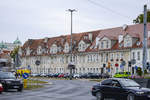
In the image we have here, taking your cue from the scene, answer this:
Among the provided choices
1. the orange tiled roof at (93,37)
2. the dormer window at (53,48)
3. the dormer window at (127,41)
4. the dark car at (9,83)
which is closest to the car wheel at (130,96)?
the dark car at (9,83)

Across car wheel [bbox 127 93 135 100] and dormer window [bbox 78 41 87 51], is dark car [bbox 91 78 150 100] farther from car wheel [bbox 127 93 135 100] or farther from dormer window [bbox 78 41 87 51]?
dormer window [bbox 78 41 87 51]

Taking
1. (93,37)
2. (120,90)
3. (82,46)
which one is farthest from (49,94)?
(93,37)

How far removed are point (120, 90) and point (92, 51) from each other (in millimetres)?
65284

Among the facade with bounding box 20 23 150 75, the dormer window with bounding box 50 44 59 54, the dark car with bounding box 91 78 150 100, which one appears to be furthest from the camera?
the dormer window with bounding box 50 44 59 54

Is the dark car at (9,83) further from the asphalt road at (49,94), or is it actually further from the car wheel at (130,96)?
the car wheel at (130,96)

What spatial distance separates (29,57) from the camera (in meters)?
114

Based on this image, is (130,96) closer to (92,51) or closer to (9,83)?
(9,83)

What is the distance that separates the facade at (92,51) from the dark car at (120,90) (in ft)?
123

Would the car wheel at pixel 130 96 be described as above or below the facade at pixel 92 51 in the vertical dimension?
below

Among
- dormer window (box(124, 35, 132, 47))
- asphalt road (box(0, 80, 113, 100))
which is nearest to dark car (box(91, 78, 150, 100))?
asphalt road (box(0, 80, 113, 100))

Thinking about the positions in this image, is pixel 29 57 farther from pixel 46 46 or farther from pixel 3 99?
pixel 3 99

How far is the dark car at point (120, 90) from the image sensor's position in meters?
18.2

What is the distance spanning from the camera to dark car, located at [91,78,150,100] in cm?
1817

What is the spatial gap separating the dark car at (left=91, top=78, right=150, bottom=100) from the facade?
123 ft
